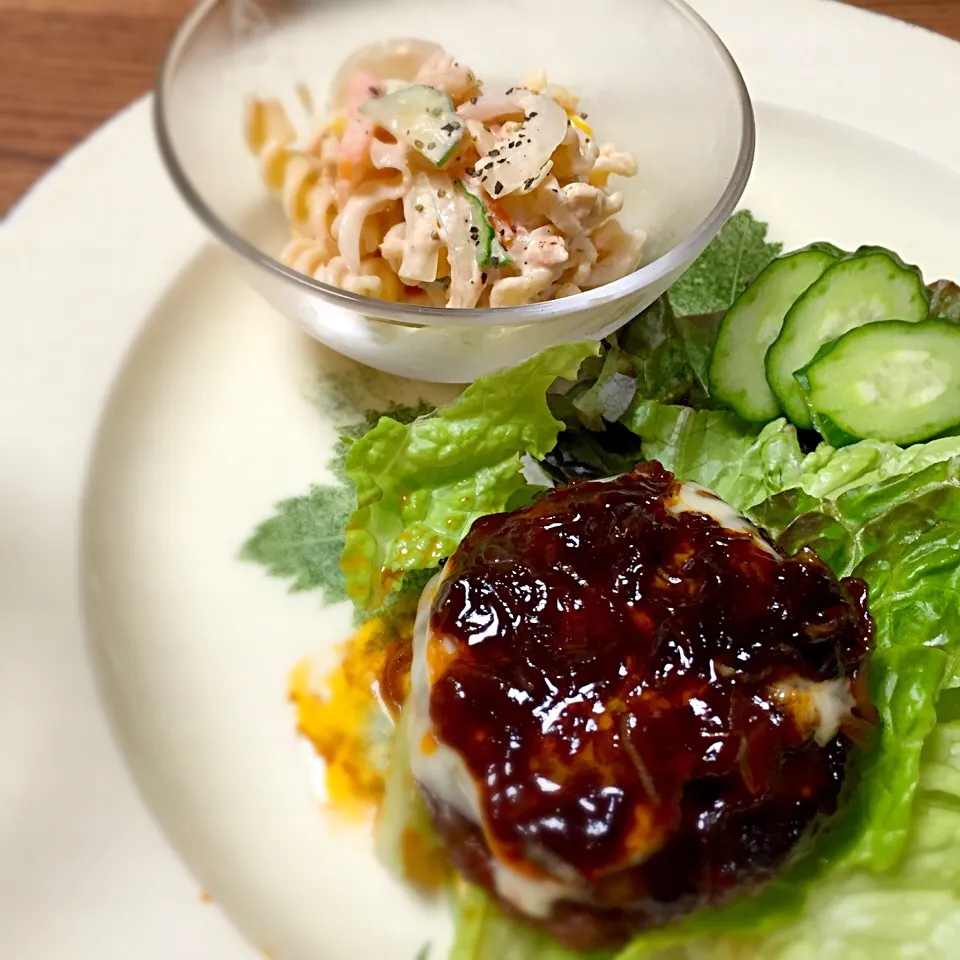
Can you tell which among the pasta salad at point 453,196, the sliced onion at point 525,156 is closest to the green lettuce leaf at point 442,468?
the pasta salad at point 453,196

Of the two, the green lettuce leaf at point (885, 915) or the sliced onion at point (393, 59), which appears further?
the sliced onion at point (393, 59)

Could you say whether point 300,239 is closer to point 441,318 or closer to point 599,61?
point 441,318

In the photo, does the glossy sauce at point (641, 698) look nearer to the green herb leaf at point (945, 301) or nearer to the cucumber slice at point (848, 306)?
the cucumber slice at point (848, 306)

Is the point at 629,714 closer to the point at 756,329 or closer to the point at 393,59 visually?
the point at 756,329

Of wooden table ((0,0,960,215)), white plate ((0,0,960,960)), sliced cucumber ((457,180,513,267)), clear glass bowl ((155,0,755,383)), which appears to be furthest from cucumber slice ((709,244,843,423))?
wooden table ((0,0,960,215))

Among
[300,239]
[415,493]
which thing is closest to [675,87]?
[300,239]
